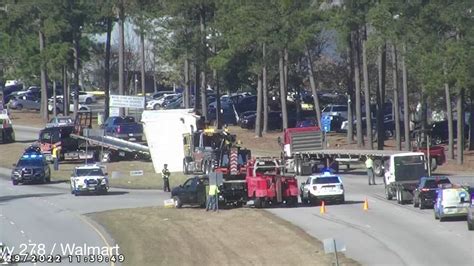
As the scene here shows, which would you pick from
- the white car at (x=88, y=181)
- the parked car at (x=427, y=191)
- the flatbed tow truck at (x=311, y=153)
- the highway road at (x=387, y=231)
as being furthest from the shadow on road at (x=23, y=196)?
the parked car at (x=427, y=191)

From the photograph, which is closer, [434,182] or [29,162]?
[434,182]

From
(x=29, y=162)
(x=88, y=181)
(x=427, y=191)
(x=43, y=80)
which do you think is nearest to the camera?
(x=427, y=191)

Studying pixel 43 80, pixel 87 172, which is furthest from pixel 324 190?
pixel 43 80

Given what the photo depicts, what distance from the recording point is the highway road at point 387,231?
32812 millimetres

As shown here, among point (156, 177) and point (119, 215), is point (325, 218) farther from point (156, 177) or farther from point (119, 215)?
point (156, 177)

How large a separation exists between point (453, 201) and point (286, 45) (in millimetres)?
33632

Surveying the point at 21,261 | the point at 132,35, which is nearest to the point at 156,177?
the point at 21,261

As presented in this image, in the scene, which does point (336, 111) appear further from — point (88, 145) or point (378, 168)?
point (378, 168)

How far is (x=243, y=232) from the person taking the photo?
129 ft

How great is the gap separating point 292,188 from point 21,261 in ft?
54.0

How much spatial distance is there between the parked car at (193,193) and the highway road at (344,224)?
3129mm

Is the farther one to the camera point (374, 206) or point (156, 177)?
point (156, 177)

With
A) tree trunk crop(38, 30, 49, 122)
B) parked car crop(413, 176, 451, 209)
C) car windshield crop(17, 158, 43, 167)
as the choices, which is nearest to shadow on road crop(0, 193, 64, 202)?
car windshield crop(17, 158, 43, 167)

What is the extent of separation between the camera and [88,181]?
56438 millimetres
